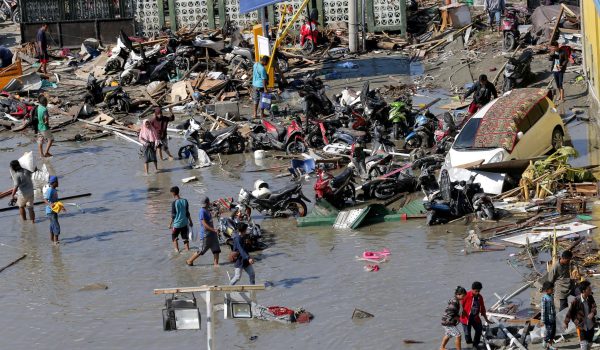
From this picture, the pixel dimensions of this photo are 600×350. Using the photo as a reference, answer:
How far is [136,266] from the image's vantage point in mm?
19688

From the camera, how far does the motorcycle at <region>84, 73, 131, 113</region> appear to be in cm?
3247

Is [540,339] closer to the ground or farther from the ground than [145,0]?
closer to the ground

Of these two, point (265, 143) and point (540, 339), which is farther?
point (265, 143)

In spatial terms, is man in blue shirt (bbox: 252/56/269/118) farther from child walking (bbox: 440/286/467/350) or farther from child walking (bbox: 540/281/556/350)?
child walking (bbox: 540/281/556/350)

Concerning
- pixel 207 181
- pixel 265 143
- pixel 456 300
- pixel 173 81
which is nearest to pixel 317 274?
pixel 456 300

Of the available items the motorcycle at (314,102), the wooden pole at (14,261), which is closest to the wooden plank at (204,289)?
the wooden pole at (14,261)

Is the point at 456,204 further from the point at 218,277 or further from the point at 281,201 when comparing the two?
the point at 218,277

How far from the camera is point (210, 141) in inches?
1078

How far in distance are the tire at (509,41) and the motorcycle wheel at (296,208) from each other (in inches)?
539

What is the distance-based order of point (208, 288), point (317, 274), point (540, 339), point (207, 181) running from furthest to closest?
point (207, 181), point (317, 274), point (540, 339), point (208, 288)

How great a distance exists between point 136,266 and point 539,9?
19.2 m

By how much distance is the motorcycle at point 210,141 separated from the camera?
1064 inches

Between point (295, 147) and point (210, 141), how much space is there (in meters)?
2.04

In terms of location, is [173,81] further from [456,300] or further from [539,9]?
[456,300]
